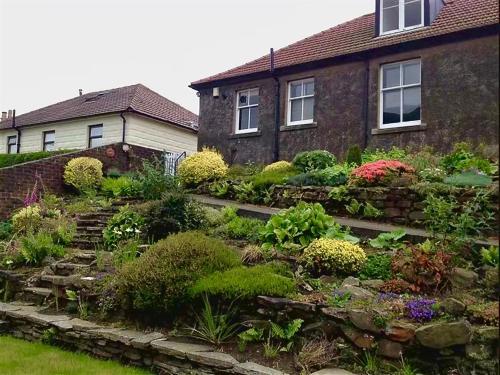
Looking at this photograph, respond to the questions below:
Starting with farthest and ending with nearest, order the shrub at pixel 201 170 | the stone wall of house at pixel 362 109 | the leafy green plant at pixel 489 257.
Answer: the shrub at pixel 201 170, the stone wall of house at pixel 362 109, the leafy green plant at pixel 489 257

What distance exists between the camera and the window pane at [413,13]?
1521cm

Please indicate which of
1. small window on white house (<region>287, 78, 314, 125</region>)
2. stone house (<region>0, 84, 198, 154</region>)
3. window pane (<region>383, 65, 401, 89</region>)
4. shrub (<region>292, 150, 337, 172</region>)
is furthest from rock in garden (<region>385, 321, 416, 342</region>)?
stone house (<region>0, 84, 198, 154</region>)

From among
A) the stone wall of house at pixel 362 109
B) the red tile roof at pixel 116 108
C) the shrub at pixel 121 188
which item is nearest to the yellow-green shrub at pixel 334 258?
the stone wall of house at pixel 362 109

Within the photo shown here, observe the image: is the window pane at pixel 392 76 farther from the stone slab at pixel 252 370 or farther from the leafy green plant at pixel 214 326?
the stone slab at pixel 252 370

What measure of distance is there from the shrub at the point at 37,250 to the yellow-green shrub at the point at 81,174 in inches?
248

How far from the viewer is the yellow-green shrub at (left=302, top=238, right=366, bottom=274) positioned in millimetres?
6293

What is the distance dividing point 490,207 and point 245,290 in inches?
181

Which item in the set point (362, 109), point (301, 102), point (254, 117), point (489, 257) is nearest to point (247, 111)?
point (254, 117)

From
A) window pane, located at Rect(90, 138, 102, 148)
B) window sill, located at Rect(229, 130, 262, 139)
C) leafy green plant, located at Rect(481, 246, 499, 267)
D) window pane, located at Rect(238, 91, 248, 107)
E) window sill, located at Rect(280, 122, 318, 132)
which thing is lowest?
leafy green plant, located at Rect(481, 246, 499, 267)

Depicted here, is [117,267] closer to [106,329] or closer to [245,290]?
[106,329]

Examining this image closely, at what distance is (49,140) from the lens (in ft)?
82.6

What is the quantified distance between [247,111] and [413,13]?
21.7 ft

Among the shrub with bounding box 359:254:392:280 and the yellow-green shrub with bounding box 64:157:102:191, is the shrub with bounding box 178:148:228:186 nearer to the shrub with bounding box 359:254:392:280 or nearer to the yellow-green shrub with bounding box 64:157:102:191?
the yellow-green shrub with bounding box 64:157:102:191

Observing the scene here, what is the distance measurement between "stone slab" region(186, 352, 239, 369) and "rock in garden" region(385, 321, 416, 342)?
4.99 feet
